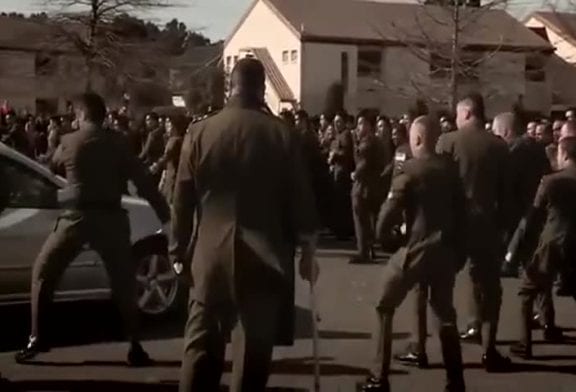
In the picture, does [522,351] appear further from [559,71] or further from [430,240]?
[559,71]

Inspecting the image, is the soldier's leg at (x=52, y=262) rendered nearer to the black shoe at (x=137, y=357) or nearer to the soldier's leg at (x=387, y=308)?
the black shoe at (x=137, y=357)

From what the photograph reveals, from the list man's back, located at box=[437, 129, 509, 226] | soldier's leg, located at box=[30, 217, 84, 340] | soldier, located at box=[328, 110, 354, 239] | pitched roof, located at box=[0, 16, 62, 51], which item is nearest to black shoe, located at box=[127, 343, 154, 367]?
soldier's leg, located at box=[30, 217, 84, 340]

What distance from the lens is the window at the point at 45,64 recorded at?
234 ft

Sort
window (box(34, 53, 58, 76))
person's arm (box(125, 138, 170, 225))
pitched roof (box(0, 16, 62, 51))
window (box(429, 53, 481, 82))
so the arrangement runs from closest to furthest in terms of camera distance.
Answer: person's arm (box(125, 138, 170, 225)) → window (box(429, 53, 481, 82)) → window (box(34, 53, 58, 76)) → pitched roof (box(0, 16, 62, 51))

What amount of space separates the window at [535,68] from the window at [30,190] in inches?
2448

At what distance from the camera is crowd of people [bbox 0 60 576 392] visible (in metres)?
6.98

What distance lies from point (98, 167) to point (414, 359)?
2795 mm

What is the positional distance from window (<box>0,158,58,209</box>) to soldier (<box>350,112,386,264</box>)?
7.03 meters

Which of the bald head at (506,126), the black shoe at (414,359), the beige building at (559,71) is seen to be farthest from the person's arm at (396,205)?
the beige building at (559,71)

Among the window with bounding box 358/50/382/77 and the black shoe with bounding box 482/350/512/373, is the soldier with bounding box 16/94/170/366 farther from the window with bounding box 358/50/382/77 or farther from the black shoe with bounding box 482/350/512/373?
the window with bounding box 358/50/382/77

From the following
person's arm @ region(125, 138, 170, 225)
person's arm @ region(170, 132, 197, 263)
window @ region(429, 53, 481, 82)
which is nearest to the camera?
person's arm @ region(170, 132, 197, 263)

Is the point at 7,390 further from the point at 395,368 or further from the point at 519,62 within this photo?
the point at 519,62

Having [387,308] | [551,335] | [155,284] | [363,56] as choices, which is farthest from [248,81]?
[363,56]

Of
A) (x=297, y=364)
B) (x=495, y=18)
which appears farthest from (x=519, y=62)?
(x=297, y=364)
